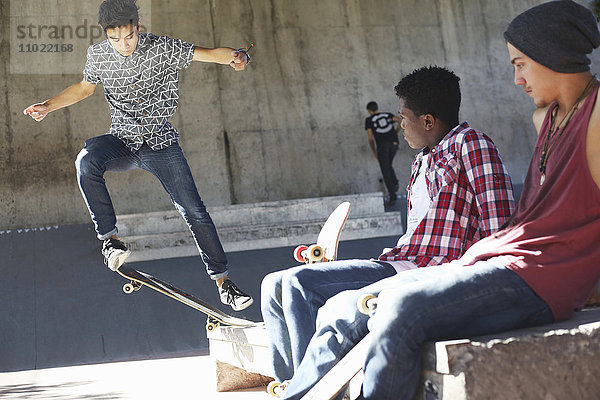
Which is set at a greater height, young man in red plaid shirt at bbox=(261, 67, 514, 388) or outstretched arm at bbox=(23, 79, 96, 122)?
outstretched arm at bbox=(23, 79, 96, 122)

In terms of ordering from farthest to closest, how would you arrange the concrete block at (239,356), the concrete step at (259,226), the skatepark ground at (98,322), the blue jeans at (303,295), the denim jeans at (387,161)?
the denim jeans at (387,161)
the concrete step at (259,226)
the skatepark ground at (98,322)
the concrete block at (239,356)
the blue jeans at (303,295)

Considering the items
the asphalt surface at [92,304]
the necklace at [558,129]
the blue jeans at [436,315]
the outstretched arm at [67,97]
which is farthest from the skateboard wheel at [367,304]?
the asphalt surface at [92,304]

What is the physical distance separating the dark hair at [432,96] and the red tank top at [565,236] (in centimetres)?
87

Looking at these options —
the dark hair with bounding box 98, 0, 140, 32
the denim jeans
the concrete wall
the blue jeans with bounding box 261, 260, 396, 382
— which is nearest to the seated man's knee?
the blue jeans with bounding box 261, 260, 396, 382

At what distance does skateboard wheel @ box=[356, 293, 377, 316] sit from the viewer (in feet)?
4.56

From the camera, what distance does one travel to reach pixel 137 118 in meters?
3.33

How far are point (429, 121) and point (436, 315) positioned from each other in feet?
3.77

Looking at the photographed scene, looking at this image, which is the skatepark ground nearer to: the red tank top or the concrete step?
the concrete step

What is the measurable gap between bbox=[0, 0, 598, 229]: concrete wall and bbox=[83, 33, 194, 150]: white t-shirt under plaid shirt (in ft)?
25.4

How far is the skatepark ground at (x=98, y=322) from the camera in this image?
3835mm

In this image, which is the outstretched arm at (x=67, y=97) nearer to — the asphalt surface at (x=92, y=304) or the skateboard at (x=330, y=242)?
the skateboard at (x=330, y=242)

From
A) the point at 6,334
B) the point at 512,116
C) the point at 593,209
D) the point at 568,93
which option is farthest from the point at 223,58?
the point at 512,116

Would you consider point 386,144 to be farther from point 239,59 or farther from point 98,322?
point 239,59

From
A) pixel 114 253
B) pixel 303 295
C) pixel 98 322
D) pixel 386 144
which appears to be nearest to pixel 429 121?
pixel 303 295
